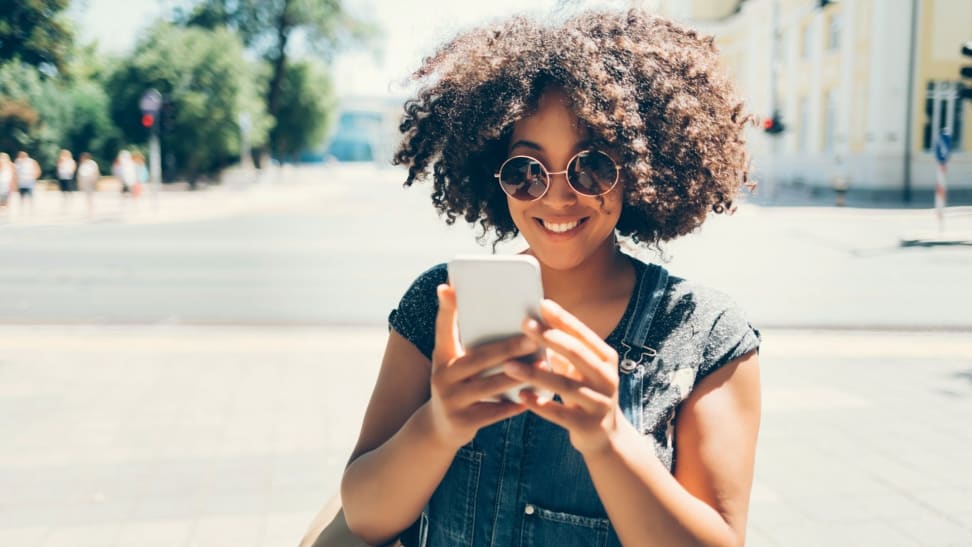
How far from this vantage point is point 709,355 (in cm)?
147

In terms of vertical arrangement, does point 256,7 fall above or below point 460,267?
above

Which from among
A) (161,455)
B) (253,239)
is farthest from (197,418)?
(253,239)

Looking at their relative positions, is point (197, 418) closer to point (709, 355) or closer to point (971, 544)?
point (971, 544)

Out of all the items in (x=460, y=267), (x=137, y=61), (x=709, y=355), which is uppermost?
(x=137, y=61)

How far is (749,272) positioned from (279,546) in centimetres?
1039

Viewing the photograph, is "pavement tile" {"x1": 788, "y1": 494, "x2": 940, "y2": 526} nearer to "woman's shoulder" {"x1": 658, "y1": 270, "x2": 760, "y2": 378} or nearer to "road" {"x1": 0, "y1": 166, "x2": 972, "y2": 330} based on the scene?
"road" {"x1": 0, "y1": 166, "x2": 972, "y2": 330}

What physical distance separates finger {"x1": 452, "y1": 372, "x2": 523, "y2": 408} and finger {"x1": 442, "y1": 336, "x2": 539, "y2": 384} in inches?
0.6

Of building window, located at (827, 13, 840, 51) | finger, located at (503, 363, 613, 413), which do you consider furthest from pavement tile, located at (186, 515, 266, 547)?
building window, located at (827, 13, 840, 51)

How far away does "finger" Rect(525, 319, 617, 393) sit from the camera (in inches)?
42.7

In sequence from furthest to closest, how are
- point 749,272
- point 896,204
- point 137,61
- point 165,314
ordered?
1. point 137,61
2. point 896,204
3. point 749,272
4. point 165,314

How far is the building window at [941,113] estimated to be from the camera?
28.3m

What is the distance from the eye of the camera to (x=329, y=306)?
9.70m

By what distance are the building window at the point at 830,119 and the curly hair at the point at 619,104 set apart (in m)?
33.0

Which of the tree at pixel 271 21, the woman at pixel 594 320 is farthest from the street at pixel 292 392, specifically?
the tree at pixel 271 21
